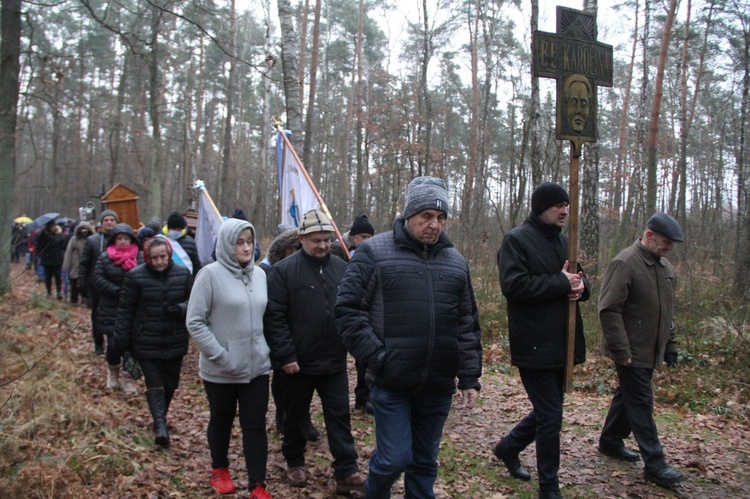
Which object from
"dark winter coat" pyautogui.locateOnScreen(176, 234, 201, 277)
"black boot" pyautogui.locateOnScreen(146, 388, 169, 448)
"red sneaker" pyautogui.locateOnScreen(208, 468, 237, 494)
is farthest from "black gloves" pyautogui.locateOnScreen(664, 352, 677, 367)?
"dark winter coat" pyautogui.locateOnScreen(176, 234, 201, 277)

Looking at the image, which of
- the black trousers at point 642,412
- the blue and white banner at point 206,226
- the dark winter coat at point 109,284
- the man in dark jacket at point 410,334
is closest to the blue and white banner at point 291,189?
the blue and white banner at point 206,226

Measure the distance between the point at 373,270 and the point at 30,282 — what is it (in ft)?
56.7

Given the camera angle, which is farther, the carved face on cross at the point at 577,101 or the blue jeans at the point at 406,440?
the carved face on cross at the point at 577,101

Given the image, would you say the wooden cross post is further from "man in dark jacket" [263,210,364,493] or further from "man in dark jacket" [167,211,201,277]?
"man in dark jacket" [167,211,201,277]

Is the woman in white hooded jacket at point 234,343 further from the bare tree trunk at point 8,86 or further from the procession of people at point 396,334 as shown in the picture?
the bare tree trunk at point 8,86

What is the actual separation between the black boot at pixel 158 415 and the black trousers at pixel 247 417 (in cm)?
114

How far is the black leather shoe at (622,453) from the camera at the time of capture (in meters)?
5.18

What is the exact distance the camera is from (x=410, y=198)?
11.6 ft

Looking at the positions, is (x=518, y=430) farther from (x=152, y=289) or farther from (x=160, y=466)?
(x=152, y=289)

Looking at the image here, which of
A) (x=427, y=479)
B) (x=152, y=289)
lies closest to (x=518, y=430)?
(x=427, y=479)

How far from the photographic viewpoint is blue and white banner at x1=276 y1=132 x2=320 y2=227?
25.1 ft

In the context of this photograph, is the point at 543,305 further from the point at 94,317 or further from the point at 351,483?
the point at 94,317

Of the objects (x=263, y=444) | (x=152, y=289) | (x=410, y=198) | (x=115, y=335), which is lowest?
(x=263, y=444)

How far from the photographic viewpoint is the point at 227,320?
430 centimetres
